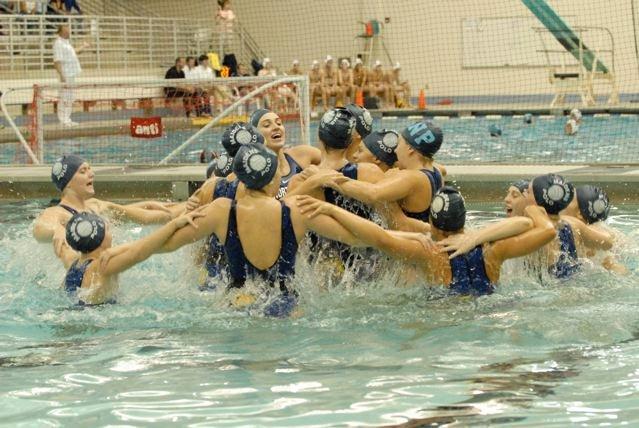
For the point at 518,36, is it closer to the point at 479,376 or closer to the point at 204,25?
the point at 204,25

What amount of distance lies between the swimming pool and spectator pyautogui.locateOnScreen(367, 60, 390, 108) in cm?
381

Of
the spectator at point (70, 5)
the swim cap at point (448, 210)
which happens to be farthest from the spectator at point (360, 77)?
the swim cap at point (448, 210)

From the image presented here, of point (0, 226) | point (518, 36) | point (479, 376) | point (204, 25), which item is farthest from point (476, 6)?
point (479, 376)

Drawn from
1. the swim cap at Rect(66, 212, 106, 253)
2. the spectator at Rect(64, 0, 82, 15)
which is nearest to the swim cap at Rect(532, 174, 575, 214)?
the swim cap at Rect(66, 212, 106, 253)

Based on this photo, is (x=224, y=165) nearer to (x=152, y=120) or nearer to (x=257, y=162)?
(x=257, y=162)

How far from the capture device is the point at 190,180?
461 inches

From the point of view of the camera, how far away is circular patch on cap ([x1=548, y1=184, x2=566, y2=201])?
20.7ft

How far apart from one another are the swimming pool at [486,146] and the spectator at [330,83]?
3.01 meters

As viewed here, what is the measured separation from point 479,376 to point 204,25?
2485 cm

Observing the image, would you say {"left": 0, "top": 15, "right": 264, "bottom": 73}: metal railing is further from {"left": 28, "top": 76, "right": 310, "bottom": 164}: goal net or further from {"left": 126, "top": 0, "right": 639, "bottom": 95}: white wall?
{"left": 28, "top": 76, "right": 310, "bottom": 164}: goal net

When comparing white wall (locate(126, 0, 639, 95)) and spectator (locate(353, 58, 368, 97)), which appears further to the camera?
white wall (locate(126, 0, 639, 95))

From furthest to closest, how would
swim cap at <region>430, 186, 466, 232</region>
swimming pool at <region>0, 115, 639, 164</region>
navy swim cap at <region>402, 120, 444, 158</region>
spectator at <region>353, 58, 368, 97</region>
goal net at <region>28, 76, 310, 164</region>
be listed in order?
spectator at <region>353, 58, 368, 97</region>
swimming pool at <region>0, 115, 639, 164</region>
goal net at <region>28, 76, 310, 164</region>
navy swim cap at <region>402, 120, 444, 158</region>
swim cap at <region>430, 186, 466, 232</region>

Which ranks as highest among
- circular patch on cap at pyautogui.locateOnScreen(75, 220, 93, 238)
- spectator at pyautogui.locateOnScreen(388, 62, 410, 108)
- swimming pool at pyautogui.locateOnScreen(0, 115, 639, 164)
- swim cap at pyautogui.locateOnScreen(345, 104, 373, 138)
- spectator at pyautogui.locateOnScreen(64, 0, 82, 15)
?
spectator at pyautogui.locateOnScreen(64, 0, 82, 15)

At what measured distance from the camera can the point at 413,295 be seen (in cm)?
627
